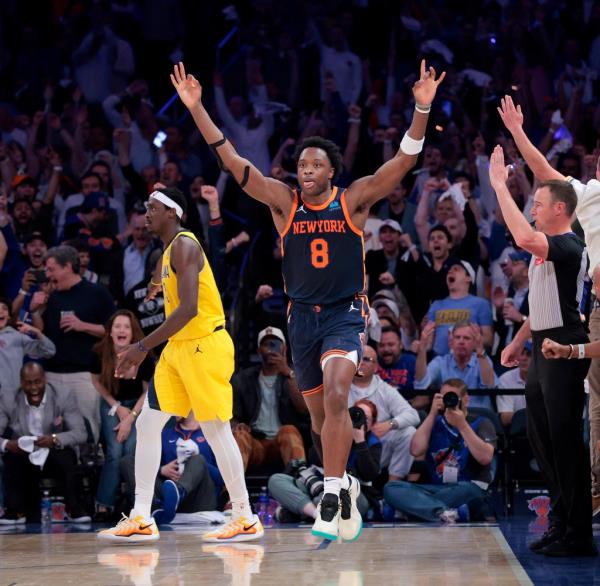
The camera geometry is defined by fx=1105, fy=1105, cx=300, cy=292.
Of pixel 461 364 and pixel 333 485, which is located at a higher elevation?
pixel 461 364

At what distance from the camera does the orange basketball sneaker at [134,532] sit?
6.68m

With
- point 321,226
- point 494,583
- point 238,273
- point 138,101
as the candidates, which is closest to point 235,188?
point 238,273

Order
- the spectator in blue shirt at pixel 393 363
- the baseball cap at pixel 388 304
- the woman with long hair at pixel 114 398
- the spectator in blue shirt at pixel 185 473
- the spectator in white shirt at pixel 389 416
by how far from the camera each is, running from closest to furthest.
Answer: the spectator in blue shirt at pixel 185 473 → the spectator in white shirt at pixel 389 416 → the woman with long hair at pixel 114 398 → the spectator in blue shirt at pixel 393 363 → the baseball cap at pixel 388 304

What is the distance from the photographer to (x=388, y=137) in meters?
12.0

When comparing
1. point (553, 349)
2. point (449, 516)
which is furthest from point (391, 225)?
point (553, 349)

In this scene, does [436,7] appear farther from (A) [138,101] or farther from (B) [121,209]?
(B) [121,209]

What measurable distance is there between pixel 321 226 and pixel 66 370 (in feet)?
14.2

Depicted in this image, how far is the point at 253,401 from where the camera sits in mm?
9422

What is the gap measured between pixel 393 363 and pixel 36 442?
123 inches

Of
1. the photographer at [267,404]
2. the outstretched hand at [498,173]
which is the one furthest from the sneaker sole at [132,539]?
the outstretched hand at [498,173]

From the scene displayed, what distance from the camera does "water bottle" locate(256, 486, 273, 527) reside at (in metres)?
9.01

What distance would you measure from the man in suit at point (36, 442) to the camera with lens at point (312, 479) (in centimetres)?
198

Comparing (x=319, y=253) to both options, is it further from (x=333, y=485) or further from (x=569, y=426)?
(x=569, y=426)

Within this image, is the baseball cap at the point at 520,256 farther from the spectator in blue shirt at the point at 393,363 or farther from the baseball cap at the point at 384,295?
the spectator in blue shirt at the point at 393,363
